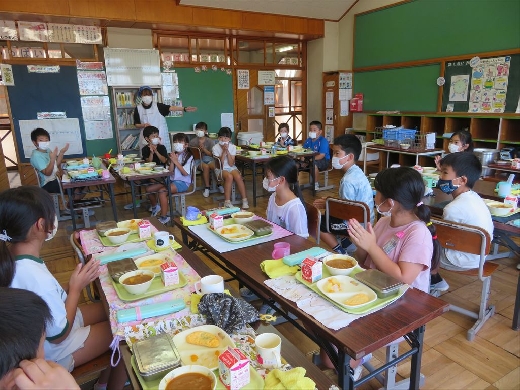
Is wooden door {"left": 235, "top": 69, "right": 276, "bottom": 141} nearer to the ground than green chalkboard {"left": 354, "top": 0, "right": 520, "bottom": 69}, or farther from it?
nearer to the ground

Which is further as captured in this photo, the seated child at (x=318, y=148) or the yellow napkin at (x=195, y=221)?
the seated child at (x=318, y=148)

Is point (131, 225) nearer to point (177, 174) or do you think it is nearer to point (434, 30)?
point (177, 174)

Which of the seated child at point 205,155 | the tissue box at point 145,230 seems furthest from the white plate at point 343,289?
the seated child at point 205,155

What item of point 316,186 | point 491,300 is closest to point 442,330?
point 491,300

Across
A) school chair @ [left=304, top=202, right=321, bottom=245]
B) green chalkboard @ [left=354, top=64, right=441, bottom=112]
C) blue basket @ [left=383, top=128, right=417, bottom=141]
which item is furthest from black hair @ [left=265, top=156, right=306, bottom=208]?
green chalkboard @ [left=354, top=64, right=441, bottom=112]

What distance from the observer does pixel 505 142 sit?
5.14 meters

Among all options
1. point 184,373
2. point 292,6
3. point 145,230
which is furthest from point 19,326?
point 292,6

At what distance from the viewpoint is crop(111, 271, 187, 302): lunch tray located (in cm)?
139

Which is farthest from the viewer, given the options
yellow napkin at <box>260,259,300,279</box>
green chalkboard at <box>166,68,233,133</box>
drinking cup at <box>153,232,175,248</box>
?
green chalkboard at <box>166,68,233,133</box>

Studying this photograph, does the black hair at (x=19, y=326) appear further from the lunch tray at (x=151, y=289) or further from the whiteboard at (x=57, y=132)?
the whiteboard at (x=57, y=132)

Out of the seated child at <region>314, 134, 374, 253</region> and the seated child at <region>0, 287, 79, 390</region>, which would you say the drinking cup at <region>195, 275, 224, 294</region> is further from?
the seated child at <region>314, 134, 374, 253</region>

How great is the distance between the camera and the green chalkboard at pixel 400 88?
619 centimetres

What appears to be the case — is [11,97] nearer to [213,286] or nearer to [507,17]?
[213,286]

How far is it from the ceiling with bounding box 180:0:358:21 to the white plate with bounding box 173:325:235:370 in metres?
6.07
